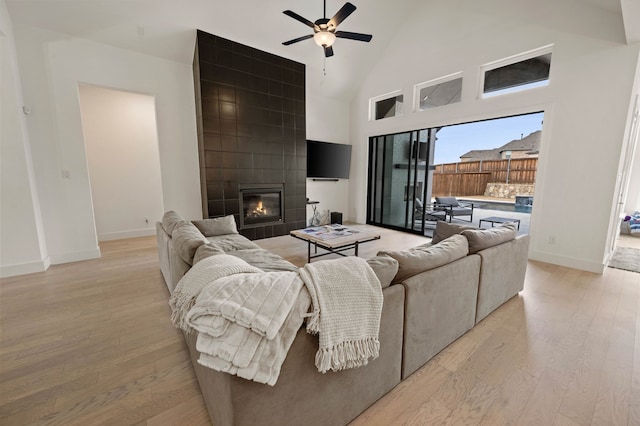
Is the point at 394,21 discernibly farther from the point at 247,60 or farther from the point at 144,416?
the point at 144,416

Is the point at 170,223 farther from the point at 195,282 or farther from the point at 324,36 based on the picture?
the point at 324,36

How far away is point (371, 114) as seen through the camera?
6.18 m

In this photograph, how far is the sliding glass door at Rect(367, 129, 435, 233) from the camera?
5.42 m

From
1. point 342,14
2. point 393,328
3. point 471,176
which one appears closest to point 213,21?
point 342,14

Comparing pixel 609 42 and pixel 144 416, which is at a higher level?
pixel 609 42

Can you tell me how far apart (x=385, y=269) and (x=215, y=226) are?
2655 mm

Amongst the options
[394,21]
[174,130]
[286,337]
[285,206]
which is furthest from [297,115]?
[286,337]

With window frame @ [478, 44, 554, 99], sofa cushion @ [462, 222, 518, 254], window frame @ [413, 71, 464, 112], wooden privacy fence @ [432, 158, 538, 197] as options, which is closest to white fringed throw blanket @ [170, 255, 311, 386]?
sofa cushion @ [462, 222, 518, 254]

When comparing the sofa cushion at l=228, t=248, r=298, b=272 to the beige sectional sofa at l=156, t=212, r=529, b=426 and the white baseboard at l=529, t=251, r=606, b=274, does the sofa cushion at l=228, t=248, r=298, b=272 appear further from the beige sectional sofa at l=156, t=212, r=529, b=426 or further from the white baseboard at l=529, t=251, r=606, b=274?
the white baseboard at l=529, t=251, r=606, b=274

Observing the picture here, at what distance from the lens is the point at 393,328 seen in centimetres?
138

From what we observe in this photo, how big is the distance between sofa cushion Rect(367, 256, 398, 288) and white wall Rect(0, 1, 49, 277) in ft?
14.2

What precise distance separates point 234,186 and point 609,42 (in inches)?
213

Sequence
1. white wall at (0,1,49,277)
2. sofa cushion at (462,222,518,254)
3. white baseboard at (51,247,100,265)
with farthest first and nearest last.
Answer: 1. white baseboard at (51,247,100,265)
2. white wall at (0,1,49,277)
3. sofa cushion at (462,222,518,254)

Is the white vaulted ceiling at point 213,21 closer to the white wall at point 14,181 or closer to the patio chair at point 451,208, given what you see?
Answer: the white wall at point 14,181
